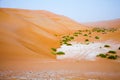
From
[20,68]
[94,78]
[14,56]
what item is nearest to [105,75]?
[94,78]

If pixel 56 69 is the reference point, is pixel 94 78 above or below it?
below

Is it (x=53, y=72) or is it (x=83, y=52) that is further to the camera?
(x=83, y=52)

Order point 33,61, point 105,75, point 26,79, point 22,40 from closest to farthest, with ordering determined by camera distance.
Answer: point 26,79 → point 105,75 → point 33,61 → point 22,40

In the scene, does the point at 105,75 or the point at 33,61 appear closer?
the point at 105,75

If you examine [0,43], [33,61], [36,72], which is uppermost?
[0,43]

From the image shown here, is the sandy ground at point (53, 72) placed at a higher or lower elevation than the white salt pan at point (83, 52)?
lower

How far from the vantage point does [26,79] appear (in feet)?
24.1

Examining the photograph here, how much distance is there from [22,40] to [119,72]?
29.1ft

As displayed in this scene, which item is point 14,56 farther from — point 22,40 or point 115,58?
point 115,58

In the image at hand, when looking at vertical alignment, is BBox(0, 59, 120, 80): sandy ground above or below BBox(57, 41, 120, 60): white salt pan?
below

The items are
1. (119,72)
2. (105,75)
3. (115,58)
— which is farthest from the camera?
(115,58)

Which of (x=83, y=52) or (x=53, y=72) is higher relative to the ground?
(x=83, y=52)

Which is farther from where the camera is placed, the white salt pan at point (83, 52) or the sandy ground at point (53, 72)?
the white salt pan at point (83, 52)

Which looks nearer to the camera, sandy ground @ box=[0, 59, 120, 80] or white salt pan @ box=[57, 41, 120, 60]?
sandy ground @ box=[0, 59, 120, 80]
